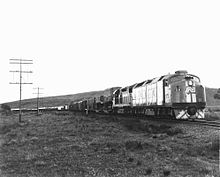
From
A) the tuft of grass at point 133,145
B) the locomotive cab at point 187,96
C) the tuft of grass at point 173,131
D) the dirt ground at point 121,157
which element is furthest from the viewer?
the locomotive cab at point 187,96

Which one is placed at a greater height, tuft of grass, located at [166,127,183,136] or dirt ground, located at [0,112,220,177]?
tuft of grass, located at [166,127,183,136]

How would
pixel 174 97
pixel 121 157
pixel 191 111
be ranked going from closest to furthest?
pixel 121 157
pixel 191 111
pixel 174 97

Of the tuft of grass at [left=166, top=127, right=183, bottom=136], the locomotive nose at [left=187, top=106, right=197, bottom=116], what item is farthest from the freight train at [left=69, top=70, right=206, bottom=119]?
the tuft of grass at [left=166, top=127, right=183, bottom=136]

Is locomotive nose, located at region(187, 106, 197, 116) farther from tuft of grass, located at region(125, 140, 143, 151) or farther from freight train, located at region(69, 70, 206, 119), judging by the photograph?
tuft of grass, located at region(125, 140, 143, 151)

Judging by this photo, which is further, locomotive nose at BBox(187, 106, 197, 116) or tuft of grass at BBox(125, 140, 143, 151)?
locomotive nose at BBox(187, 106, 197, 116)

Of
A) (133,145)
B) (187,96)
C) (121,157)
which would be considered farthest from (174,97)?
(121,157)

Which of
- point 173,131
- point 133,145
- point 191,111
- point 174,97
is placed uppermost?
point 174,97

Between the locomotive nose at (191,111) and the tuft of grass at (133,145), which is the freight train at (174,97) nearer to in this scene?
the locomotive nose at (191,111)

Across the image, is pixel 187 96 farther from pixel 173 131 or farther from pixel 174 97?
pixel 173 131

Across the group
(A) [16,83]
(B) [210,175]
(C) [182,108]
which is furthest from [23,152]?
(A) [16,83]

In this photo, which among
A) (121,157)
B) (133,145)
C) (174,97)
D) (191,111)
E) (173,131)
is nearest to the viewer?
(121,157)

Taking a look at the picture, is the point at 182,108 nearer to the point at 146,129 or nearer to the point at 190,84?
the point at 190,84

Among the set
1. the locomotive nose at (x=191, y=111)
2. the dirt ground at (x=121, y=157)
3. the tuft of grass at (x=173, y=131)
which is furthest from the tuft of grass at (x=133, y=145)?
the locomotive nose at (x=191, y=111)

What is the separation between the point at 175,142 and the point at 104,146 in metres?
3.67
